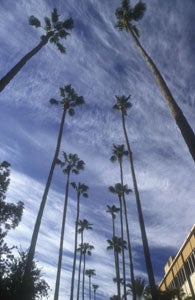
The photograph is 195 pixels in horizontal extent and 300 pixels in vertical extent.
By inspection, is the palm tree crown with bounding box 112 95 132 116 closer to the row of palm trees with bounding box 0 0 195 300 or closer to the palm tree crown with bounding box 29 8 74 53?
the row of palm trees with bounding box 0 0 195 300

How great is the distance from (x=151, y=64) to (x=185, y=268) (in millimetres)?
22872

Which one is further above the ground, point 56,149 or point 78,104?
point 78,104

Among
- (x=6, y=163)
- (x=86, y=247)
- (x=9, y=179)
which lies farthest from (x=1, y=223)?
(x=86, y=247)

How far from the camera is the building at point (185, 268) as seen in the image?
24594mm

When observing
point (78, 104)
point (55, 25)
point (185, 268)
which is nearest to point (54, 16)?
point (55, 25)

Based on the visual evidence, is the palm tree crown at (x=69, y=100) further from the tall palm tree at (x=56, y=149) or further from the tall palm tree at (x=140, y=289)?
the tall palm tree at (x=140, y=289)

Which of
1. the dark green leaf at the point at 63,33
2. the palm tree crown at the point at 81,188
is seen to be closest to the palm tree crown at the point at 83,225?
the palm tree crown at the point at 81,188

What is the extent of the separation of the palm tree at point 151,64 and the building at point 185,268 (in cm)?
1619

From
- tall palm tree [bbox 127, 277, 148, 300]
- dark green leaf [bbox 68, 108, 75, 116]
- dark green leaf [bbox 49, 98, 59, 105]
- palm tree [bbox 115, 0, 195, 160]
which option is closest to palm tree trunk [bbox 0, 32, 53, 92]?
palm tree [bbox 115, 0, 195, 160]

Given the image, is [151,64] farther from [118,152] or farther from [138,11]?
[118,152]

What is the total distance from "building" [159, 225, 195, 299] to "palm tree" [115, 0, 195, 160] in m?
16.2

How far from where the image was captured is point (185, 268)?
87.6ft

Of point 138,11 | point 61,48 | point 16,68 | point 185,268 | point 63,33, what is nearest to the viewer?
point 16,68

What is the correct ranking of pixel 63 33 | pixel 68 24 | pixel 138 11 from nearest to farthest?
pixel 138 11, pixel 68 24, pixel 63 33
